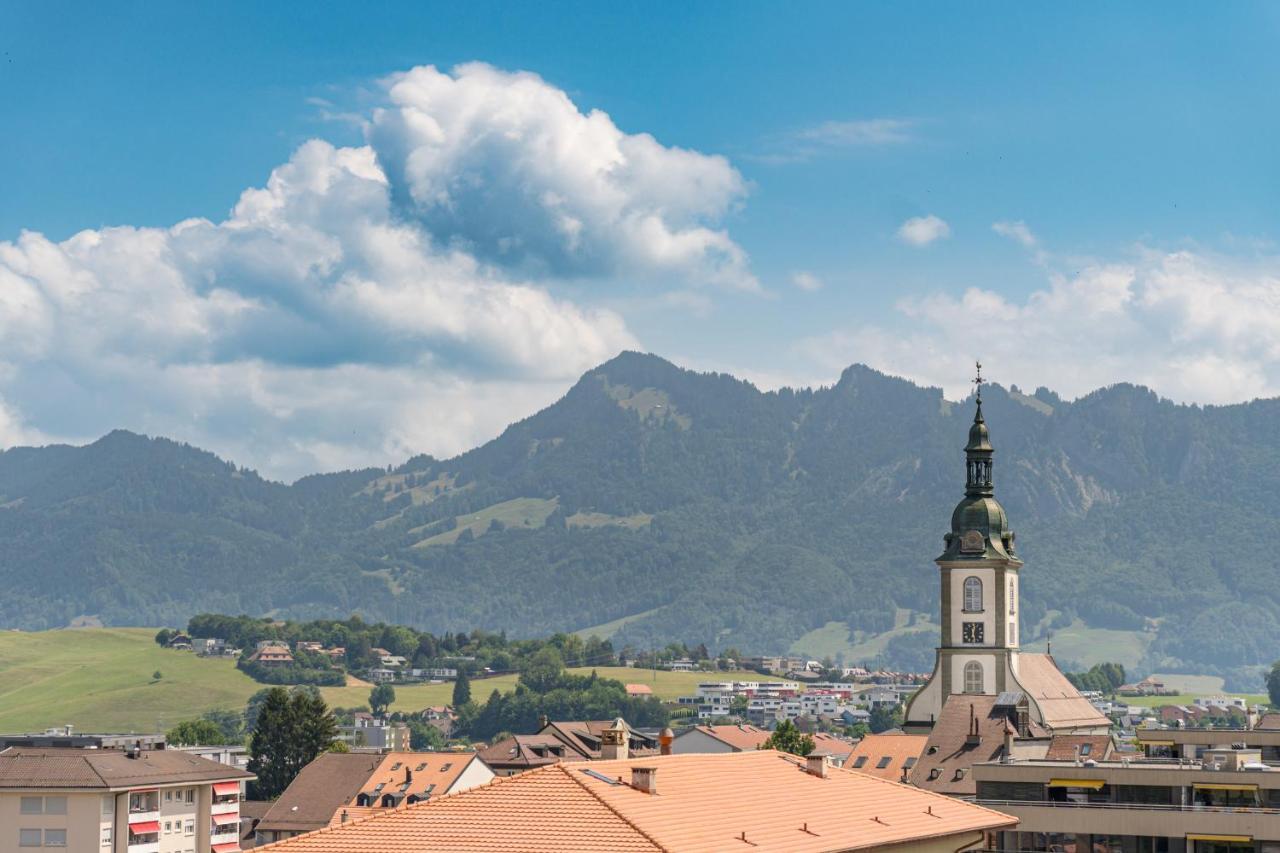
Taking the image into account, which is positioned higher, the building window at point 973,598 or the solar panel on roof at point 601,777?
the building window at point 973,598

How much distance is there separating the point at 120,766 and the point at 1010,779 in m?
46.4

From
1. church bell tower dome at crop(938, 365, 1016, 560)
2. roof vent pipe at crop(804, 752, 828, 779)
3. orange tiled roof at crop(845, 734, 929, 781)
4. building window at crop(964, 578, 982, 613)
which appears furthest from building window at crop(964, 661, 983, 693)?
roof vent pipe at crop(804, 752, 828, 779)

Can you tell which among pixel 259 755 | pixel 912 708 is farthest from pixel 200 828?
pixel 259 755

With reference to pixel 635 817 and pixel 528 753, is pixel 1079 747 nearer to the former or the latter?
pixel 635 817

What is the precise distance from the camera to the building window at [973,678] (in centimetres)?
15312

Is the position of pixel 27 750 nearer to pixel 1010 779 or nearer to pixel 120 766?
pixel 120 766

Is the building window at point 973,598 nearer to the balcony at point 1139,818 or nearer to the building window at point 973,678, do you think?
the building window at point 973,678

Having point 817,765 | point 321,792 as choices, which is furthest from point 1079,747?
point 321,792

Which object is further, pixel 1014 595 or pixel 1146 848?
pixel 1014 595

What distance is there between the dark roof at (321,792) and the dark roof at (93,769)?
33.8 m

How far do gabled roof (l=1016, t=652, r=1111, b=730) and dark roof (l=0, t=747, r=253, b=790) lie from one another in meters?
62.7

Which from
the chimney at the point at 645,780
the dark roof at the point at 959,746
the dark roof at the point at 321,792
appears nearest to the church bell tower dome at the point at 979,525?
the dark roof at the point at 959,746

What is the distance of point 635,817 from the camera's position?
1794 inches

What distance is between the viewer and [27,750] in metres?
110
